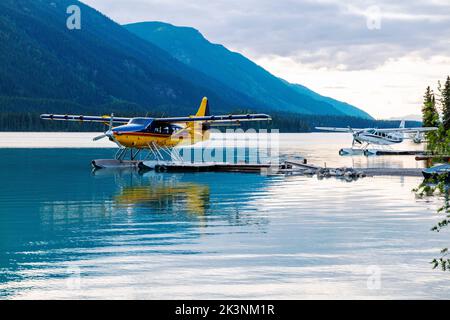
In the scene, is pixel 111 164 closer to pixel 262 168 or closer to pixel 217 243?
pixel 262 168

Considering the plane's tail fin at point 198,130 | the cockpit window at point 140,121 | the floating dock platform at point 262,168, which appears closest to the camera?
the floating dock platform at point 262,168

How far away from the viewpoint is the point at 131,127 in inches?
1414

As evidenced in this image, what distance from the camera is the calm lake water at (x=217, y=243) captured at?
1123 cm

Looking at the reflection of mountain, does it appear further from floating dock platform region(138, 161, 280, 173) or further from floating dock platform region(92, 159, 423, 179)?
floating dock platform region(138, 161, 280, 173)

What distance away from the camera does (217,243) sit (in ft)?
49.5

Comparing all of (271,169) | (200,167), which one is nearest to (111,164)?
(200,167)

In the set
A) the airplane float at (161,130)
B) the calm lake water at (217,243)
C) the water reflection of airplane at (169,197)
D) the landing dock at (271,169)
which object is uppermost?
the airplane float at (161,130)

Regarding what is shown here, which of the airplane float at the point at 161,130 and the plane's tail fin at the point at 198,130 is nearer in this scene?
the airplane float at the point at 161,130

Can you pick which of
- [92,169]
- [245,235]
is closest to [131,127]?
A: [92,169]

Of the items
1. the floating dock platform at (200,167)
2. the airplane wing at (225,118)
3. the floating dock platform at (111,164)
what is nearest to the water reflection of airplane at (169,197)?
the airplane wing at (225,118)

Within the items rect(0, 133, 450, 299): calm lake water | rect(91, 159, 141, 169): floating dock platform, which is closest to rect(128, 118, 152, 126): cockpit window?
rect(91, 159, 141, 169): floating dock platform

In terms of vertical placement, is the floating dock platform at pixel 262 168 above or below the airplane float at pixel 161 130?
below

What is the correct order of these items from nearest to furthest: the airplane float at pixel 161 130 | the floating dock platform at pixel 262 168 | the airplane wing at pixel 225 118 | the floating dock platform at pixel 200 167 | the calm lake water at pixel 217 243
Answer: the calm lake water at pixel 217 243 < the floating dock platform at pixel 262 168 < the airplane wing at pixel 225 118 < the airplane float at pixel 161 130 < the floating dock platform at pixel 200 167

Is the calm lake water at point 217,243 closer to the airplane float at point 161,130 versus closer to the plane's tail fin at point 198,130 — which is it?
the airplane float at point 161,130
